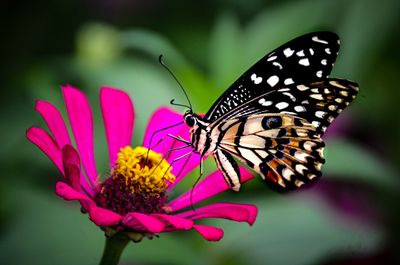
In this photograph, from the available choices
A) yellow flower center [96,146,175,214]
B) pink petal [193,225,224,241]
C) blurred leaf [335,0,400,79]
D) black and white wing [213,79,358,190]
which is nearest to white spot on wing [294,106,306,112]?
black and white wing [213,79,358,190]

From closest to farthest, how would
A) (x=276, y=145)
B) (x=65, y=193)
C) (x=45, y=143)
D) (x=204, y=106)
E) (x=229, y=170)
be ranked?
(x=65, y=193), (x=45, y=143), (x=229, y=170), (x=276, y=145), (x=204, y=106)

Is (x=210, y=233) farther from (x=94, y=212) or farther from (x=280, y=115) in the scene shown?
(x=280, y=115)

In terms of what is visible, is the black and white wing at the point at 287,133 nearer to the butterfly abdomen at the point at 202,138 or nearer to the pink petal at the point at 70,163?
the butterfly abdomen at the point at 202,138

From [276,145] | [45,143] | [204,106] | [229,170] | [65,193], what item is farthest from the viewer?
[204,106]

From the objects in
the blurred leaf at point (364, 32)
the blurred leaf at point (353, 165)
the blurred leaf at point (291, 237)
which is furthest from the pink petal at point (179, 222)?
the blurred leaf at point (364, 32)

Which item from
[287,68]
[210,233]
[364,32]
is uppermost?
[364,32]

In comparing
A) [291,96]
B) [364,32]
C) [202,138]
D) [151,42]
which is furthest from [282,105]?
[364,32]

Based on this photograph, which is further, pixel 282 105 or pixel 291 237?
pixel 291 237

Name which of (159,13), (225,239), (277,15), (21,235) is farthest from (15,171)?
(159,13)
